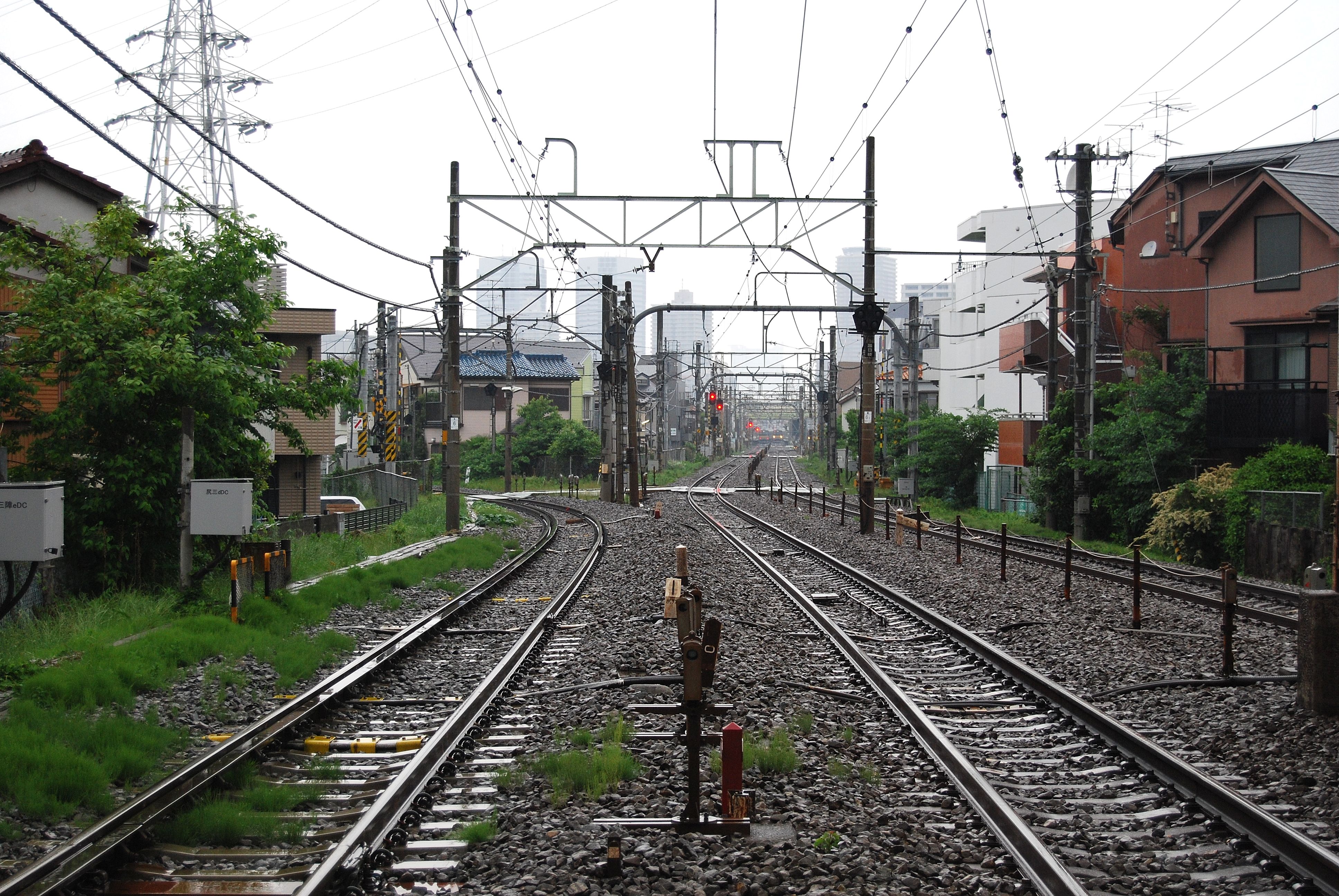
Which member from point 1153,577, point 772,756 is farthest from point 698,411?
point 772,756

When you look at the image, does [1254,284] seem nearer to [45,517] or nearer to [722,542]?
[722,542]

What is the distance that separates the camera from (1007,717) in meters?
8.49

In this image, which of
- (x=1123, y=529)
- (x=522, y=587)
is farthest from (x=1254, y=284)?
(x=522, y=587)

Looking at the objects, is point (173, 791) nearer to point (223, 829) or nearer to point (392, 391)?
point (223, 829)

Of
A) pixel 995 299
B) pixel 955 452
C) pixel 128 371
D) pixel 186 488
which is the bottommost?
pixel 186 488

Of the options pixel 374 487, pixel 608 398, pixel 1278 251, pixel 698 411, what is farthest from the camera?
pixel 698 411

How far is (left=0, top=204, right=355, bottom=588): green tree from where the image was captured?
12.5 metres

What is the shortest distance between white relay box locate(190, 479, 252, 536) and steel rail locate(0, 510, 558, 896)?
2500mm

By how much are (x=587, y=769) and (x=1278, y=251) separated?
2634cm

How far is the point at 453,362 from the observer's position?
24.1 meters

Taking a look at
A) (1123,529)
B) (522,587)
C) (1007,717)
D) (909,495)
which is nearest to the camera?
(1007,717)

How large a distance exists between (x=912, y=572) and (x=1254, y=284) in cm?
1524

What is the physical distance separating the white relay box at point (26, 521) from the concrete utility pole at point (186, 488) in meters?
3.50

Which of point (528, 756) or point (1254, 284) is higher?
point (1254, 284)
